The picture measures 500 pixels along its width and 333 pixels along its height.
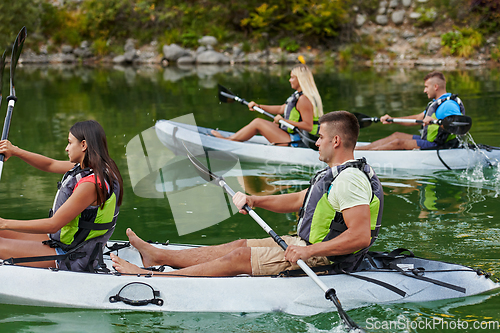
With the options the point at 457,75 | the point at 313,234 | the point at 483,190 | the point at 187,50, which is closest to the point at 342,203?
the point at 313,234

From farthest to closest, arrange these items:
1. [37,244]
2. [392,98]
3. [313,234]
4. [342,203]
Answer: [392,98], [37,244], [313,234], [342,203]

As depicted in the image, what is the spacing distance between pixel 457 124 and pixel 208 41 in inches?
867

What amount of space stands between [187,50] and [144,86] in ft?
32.6

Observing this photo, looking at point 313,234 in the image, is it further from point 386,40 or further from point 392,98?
point 386,40

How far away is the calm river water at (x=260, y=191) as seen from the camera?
11.4ft

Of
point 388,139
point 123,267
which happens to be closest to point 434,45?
point 388,139

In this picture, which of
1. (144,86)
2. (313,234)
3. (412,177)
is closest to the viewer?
(313,234)

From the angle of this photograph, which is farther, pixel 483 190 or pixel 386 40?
pixel 386 40

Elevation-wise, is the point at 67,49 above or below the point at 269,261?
above

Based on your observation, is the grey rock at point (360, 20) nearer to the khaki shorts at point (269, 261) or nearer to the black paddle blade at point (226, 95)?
the black paddle blade at point (226, 95)

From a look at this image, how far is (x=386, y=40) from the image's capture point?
25406 mm

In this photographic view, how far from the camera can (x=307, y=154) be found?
750cm

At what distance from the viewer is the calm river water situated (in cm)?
349

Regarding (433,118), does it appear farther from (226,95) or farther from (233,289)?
(233,289)
